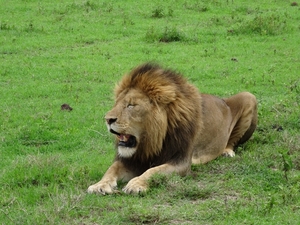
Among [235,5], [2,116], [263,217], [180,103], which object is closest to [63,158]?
[180,103]

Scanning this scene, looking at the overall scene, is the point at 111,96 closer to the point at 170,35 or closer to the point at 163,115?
the point at 163,115

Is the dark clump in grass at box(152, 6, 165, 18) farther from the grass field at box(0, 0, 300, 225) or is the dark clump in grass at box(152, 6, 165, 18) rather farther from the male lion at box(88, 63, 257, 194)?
the male lion at box(88, 63, 257, 194)

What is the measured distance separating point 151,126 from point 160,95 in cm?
30

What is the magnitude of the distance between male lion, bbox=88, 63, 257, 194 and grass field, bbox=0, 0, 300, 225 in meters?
0.20

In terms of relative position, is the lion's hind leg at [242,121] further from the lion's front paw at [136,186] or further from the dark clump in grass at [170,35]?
the dark clump in grass at [170,35]

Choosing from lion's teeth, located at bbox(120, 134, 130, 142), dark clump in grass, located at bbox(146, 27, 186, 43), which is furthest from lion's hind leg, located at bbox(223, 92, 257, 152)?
dark clump in grass, located at bbox(146, 27, 186, 43)

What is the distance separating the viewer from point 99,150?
7098 mm

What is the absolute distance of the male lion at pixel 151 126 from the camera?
5512 millimetres

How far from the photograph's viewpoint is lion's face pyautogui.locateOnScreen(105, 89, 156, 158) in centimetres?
547

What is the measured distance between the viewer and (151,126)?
5.61 meters

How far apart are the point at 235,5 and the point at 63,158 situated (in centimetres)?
990

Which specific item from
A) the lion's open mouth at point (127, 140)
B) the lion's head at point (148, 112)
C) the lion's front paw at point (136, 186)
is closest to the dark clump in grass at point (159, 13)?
the lion's head at point (148, 112)

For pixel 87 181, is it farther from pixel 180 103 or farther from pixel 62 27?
pixel 62 27

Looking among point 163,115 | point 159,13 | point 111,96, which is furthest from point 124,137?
point 159,13
